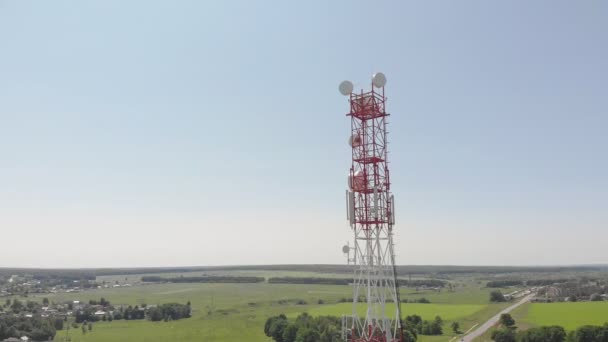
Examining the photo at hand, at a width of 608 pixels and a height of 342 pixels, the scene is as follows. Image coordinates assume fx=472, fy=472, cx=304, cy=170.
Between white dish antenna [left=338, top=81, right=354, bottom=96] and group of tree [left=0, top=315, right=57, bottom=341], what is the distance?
219ft

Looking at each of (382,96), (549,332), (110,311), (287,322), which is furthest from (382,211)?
(110,311)

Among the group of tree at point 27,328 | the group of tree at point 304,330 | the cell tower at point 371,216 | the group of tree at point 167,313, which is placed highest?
the cell tower at point 371,216

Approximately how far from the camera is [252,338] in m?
66.5

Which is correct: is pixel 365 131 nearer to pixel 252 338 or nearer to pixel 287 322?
pixel 287 322

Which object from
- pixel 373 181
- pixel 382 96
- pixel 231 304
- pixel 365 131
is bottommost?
pixel 231 304

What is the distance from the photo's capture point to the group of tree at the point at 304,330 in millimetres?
54969

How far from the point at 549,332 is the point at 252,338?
37686mm

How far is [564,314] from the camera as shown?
256 ft

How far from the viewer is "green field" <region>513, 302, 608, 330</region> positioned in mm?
69312

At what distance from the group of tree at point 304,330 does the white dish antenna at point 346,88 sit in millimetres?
38742

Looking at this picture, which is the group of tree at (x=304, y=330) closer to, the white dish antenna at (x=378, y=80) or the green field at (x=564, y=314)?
the green field at (x=564, y=314)

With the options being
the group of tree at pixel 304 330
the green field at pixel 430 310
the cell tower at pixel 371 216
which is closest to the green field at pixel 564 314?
the green field at pixel 430 310

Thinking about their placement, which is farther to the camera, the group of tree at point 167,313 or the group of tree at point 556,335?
the group of tree at point 167,313

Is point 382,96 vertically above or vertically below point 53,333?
above
